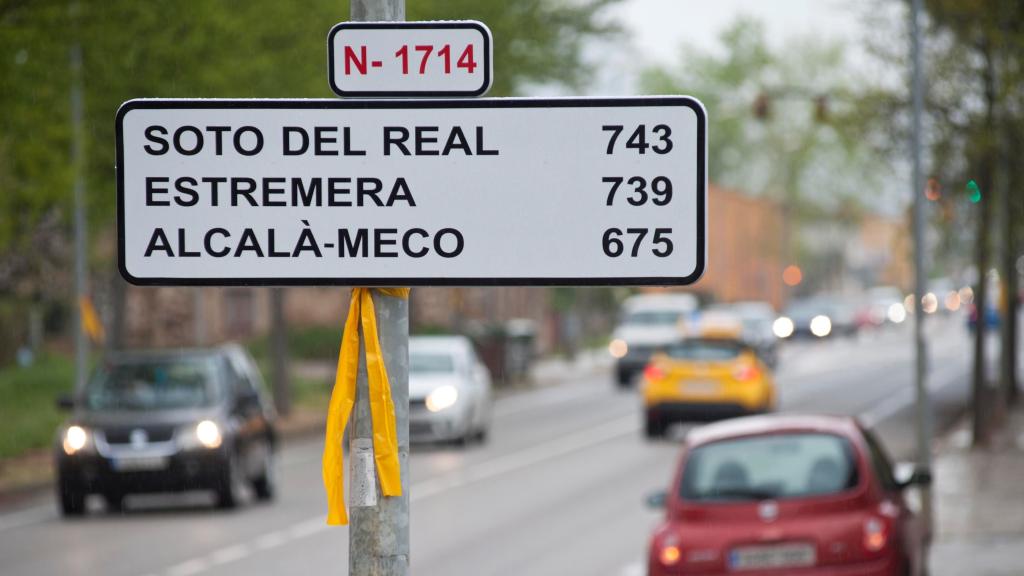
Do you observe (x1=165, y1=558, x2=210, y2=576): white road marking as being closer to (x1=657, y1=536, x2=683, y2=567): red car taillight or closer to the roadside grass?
(x1=657, y1=536, x2=683, y2=567): red car taillight

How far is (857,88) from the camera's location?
29.0 metres

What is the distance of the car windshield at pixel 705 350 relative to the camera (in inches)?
1148

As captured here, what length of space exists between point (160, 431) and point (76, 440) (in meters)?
0.87

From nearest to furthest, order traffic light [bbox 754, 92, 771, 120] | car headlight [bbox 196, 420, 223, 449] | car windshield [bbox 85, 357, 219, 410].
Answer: car headlight [bbox 196, 420, 223, 449], car windshield [bbox 85, 357, 219, 410], traffic light [bbox 754, 92, 771, 120]

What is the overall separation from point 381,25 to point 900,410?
32.5 meters

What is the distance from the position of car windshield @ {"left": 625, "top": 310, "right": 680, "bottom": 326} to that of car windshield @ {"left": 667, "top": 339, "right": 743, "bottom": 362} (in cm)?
1615

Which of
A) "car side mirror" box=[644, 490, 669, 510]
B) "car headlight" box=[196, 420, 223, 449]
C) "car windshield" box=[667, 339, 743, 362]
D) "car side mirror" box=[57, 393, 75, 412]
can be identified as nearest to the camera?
"car side mirror" box=[644, 490, 669, 510]

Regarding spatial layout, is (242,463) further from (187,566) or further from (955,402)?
(955,402)

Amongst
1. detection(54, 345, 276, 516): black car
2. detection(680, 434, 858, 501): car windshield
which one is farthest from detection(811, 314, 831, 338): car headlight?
detection(680, 434, 858, 501): car windshield

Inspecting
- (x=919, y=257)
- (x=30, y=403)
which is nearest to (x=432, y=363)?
(x=30, y=403)

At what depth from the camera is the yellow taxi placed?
2886 centimetres

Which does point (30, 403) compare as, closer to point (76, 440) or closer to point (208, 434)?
point (76, 440)

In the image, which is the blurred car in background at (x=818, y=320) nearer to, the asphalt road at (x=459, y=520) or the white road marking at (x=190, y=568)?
the asphalt road at (x=459, y=520)

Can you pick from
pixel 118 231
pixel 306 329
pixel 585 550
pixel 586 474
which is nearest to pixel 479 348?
pixel 306 329
